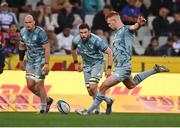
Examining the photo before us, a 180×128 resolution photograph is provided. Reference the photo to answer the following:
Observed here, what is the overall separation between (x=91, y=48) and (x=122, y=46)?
51.1 inches

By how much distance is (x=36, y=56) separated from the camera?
1848 cm

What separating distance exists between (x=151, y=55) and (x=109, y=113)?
7522 mm

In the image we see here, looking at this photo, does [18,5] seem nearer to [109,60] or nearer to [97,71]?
[97,71]

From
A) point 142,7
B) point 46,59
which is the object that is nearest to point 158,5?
point 142,7

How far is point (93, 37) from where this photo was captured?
1861cm

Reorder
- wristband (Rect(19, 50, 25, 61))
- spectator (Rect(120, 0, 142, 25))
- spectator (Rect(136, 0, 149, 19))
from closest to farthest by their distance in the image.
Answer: wristband (Rect(19, 50, 25, 61)) < spectator (Rect(120, 0, 142, 25)) < spectator (Rect(136, 0, 149, 19))

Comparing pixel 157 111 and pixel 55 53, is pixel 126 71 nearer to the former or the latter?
pixel 157 111

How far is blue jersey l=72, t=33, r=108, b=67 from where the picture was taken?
1853 cm

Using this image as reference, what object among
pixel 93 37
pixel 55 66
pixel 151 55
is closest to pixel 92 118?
pixel 93 37

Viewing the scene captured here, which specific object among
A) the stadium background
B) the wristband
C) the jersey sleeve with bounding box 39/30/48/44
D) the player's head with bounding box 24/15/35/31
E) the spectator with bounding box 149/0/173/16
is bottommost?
the stadium background

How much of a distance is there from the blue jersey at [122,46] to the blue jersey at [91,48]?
0.87 metres

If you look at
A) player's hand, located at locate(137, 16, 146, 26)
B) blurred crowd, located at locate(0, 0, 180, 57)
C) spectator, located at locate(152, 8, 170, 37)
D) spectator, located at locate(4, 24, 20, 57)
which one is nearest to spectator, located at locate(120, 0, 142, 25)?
blurred crowd, located at locate(0, 0, 180, 57)

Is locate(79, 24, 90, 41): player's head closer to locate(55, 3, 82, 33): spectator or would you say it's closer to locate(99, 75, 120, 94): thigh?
locate(99, 75, 120, 94): thigh

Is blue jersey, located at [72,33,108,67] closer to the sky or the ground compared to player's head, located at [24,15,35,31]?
closer to the ground
